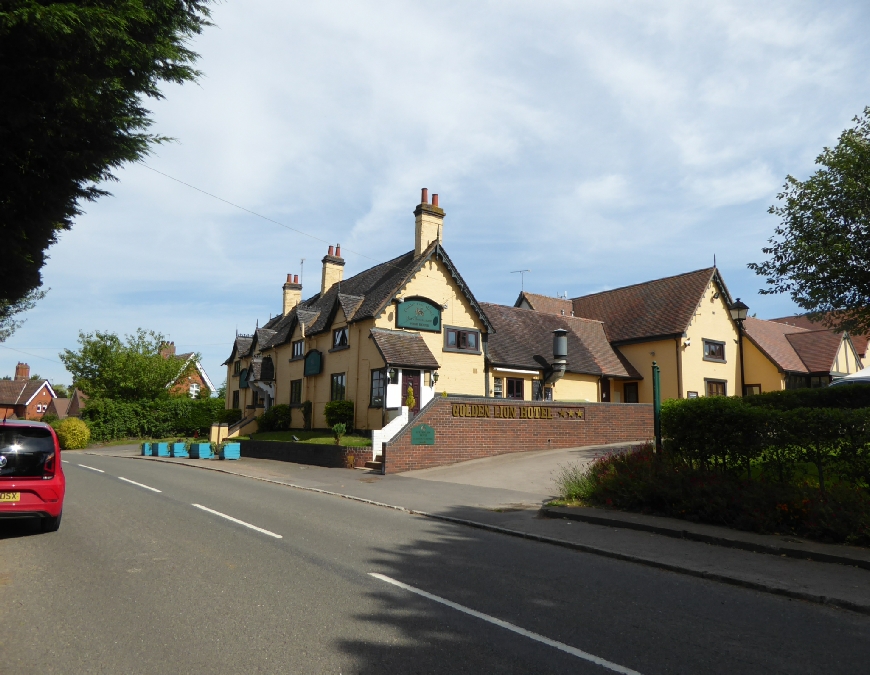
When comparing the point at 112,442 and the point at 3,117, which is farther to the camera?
the point at 112,442

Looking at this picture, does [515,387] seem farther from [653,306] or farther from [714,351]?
[714,351]

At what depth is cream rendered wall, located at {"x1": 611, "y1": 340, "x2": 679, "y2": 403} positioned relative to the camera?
1280 inches

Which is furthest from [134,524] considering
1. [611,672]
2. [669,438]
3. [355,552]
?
[669,438]

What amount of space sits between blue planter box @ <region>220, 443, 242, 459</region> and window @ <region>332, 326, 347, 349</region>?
626cm

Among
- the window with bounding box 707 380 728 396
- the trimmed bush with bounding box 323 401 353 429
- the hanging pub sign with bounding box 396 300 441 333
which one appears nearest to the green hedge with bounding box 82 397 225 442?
the trimmed bush with bounding box 323 401 353 429

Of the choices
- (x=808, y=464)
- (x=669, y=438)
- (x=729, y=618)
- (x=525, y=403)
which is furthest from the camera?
(x=525, y=403)

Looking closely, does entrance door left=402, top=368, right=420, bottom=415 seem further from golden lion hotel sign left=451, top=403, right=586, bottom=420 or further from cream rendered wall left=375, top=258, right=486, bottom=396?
golden lion hotel sign left=451, top=403, right=586, bottom=420

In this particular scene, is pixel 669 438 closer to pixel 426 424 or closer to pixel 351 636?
pixel 351 636

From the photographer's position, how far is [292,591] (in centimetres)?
640

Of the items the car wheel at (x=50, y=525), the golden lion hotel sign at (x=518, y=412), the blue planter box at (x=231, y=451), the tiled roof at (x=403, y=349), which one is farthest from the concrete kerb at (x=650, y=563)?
the blue planter box at (x=231, y=451)

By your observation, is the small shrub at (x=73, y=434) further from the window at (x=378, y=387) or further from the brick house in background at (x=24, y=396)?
the brick house in background at (x=24, y=396)

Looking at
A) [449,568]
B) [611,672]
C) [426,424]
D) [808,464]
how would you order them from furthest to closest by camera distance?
[426,424] < [808,464] < [449,568] < [611,672]

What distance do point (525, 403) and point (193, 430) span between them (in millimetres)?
34218

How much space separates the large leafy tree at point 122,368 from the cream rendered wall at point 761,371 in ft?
144
